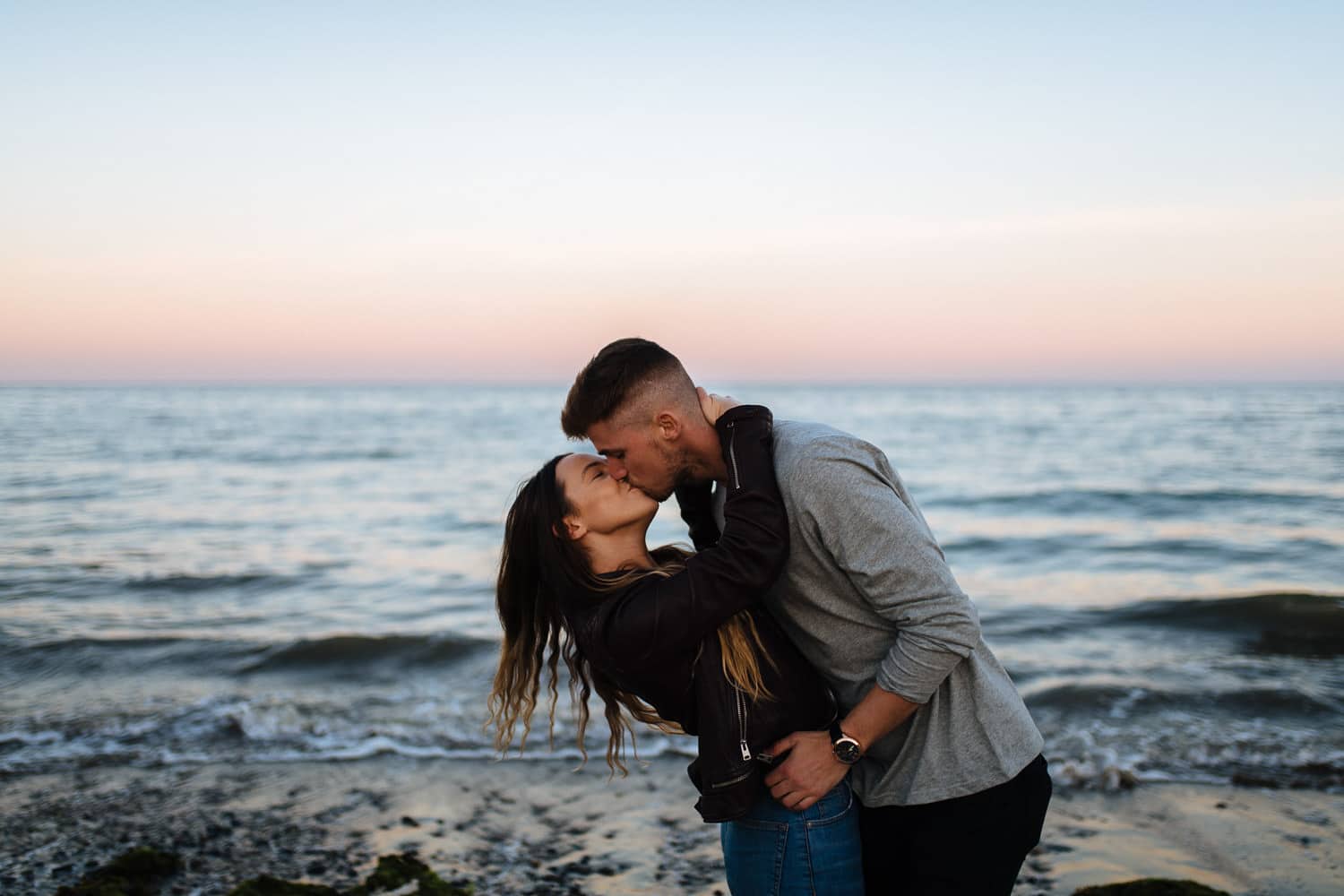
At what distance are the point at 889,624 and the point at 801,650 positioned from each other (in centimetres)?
27

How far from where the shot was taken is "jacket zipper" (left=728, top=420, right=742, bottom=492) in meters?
2.28

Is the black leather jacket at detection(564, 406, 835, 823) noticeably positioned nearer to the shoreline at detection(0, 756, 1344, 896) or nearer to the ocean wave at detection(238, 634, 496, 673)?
the shoreline at detection(0, 756, 1344, 896)

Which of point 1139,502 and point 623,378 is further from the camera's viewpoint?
point 1139,502

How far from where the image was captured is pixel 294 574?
40.8 feet

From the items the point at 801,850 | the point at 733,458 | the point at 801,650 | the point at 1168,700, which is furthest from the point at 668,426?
the point at 1168,700

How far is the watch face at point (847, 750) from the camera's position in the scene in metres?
2.27

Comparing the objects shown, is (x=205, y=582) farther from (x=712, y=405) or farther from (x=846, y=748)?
(x=846, y=748)

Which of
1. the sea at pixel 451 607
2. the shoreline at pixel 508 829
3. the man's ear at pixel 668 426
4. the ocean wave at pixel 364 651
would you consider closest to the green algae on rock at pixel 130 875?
the shoreline at pixel 508 829

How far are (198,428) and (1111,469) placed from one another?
3048cm

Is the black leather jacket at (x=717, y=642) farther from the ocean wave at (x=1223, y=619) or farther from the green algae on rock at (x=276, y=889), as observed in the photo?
the ocean wave at (x=1223, y=619)

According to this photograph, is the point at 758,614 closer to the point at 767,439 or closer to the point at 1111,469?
the point at 767,439

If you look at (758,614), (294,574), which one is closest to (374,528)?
(294,574)

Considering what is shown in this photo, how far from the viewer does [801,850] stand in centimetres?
233

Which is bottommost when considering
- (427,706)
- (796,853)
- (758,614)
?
(427,706)
